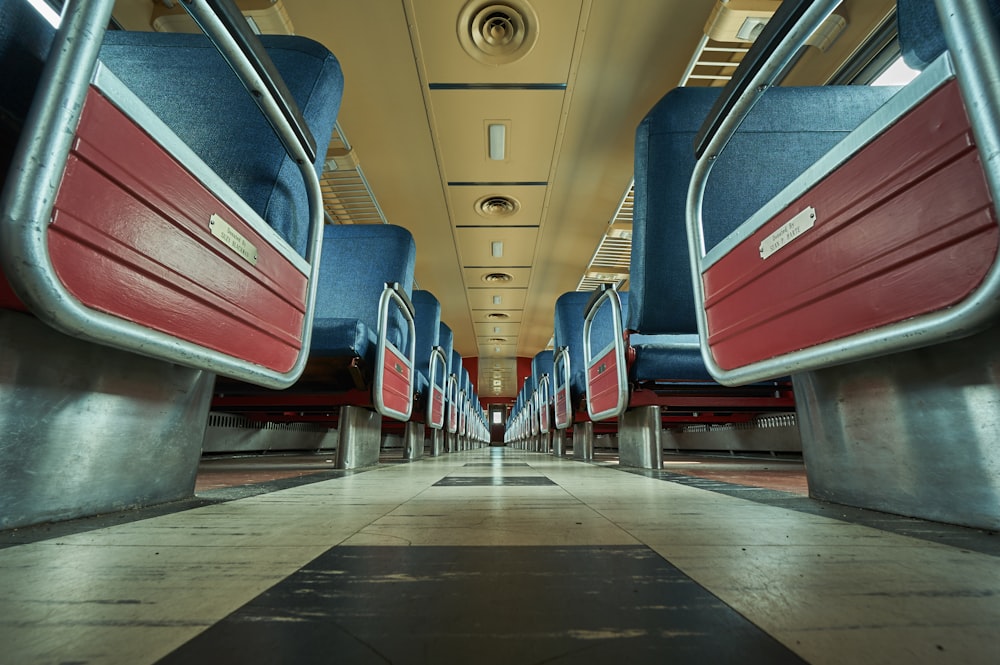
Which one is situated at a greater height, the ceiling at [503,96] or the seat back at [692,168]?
the ceiling at [503,96]

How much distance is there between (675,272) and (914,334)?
47.9 inches

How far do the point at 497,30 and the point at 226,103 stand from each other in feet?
8.22

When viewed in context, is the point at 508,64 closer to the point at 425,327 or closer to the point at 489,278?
the point at 425,327

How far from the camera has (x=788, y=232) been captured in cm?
98

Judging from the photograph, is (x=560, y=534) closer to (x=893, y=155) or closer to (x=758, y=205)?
(x=893, y=155)

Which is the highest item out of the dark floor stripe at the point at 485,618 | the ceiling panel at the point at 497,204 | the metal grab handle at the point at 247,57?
the ceiling panel at the point at 497,204

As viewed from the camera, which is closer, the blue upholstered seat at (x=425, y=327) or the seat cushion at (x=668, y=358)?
the seat cushion at (x=668, y=358)

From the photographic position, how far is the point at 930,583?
0.47 metres

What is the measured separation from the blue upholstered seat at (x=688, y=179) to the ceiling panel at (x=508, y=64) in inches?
63.7

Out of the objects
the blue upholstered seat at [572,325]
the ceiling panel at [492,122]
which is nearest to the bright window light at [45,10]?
Answer: the ceiling panel at [492,122]

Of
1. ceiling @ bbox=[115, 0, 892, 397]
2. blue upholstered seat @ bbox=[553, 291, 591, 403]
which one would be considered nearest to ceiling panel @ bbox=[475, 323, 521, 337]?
ceiling @ bbox=[115, 0, 892, 397]

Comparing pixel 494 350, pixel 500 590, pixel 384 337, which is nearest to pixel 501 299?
pixel 494 350

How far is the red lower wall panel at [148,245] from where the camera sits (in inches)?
25.5

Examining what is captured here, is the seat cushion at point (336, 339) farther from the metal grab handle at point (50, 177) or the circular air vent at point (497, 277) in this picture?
the circular air vent at point (497, 277)
